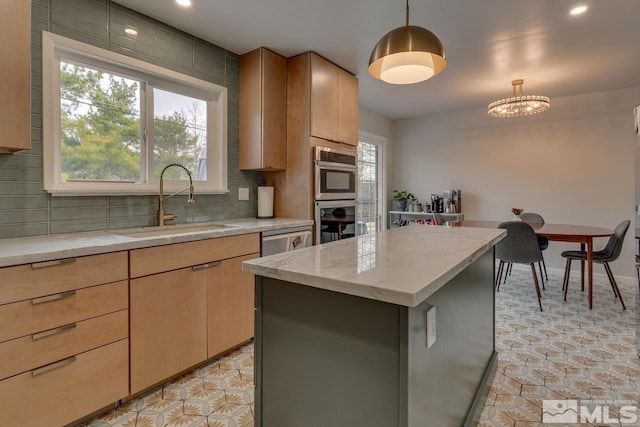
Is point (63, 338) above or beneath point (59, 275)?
beneath

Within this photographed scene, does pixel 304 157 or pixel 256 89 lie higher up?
pixel 256 89

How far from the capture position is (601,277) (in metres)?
4.14

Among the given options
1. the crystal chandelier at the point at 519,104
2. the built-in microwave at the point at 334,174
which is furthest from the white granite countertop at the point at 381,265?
the crystal chandelier at the point at 519,104

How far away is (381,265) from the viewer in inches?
43.9

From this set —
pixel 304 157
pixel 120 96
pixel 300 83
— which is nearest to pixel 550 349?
pixel 304 157

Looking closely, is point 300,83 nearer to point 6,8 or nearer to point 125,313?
point 6,8

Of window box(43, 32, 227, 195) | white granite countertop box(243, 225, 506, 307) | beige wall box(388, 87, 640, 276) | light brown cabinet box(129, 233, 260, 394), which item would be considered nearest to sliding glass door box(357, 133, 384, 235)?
beige wall box(388, 87, 640, 276)

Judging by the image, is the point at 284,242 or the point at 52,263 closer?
the point at 52,263

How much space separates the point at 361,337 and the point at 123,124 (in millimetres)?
2237

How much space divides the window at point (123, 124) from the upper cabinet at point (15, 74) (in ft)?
1.02

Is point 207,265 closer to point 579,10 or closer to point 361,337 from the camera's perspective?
point 361,337

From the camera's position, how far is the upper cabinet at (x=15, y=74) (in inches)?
59.7

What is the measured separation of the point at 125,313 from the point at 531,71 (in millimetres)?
4123

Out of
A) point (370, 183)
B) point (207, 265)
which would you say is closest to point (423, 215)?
point (370, 183)
